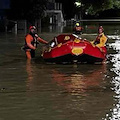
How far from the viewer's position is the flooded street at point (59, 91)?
9555mm

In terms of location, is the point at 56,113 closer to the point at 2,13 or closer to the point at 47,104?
the point at 47,104

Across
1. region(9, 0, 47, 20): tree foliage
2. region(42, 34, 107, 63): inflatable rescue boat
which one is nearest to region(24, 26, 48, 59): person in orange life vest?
region(42, 34, 107, 63): inflatable rescue boat

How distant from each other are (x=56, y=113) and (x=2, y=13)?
120 feet

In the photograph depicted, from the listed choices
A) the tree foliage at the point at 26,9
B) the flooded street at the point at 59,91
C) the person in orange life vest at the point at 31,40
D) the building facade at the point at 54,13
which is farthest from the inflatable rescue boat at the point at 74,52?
the building facade at the point at 54,13

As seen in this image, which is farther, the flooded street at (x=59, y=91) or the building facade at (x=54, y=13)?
the building facade at (x=54, y=13)

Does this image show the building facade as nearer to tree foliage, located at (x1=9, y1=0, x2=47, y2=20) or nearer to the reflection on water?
tree foliage, located at (x1=9, y1=0, x2=47, y2=20)

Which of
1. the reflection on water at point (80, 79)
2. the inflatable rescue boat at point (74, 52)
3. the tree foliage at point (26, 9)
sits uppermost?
the tree foliage at point (26, 9)

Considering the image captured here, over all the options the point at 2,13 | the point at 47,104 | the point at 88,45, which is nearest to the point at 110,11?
the point at 2,13

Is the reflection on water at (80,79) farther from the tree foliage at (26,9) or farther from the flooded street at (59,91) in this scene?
the tree foliage at (26,9)

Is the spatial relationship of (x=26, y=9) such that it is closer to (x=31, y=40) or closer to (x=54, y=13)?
(x=54, y=13)

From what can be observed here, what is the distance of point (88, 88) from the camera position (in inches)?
495

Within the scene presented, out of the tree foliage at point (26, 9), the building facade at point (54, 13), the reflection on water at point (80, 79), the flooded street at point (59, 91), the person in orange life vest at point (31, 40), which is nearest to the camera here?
the flooded street at point (59, 91)

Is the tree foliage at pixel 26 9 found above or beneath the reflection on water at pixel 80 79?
above

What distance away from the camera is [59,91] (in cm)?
1209
